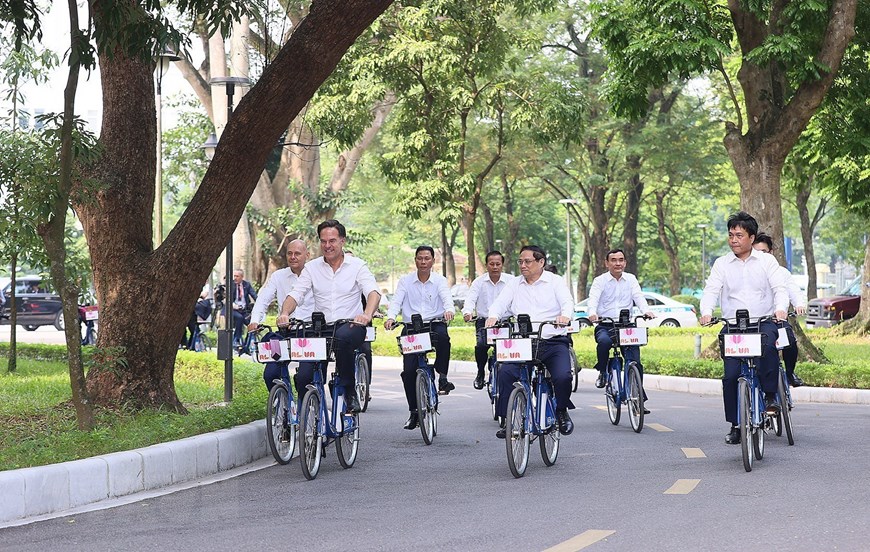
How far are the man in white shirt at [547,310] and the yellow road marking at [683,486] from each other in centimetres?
141

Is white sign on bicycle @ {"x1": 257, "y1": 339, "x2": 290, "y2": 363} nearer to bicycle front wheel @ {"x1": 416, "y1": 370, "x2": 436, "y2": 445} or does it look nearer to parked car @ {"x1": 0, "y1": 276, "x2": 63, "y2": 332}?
bicycle front wheel @ {"x1": 416, "y1": 370, "x2": 436, "y2": 445}

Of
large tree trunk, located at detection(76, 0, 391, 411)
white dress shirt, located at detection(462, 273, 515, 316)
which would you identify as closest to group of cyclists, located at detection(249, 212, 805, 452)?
large tree trunk, located at detection(76, 0, 391, 411)

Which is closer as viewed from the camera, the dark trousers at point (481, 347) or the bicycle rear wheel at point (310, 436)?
the bicycle rear wheel at point (310, 436)

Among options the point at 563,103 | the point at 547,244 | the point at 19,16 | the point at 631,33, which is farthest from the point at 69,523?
the point at 547,244

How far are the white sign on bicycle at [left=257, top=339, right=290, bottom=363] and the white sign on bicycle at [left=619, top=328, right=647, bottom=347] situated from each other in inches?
141

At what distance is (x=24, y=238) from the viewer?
484 inches

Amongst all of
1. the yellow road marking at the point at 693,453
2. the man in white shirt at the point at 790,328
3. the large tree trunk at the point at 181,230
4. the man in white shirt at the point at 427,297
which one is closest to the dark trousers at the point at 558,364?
the yellow road marking at the point at 693,453

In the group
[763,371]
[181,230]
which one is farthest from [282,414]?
[763,371]

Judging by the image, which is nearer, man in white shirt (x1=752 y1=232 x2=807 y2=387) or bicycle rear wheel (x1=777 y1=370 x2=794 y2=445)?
man in white shirt (x1=752 y1=232 x2=807 y2=387)

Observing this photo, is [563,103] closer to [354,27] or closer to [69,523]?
[354,27]

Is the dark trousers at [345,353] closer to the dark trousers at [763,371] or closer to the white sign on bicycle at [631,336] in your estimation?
the dark trousers at [763,371]

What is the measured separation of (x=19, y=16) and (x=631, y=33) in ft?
36.7

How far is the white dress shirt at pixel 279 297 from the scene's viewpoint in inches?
456

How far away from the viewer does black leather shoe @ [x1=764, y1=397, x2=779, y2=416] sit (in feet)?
33.8
